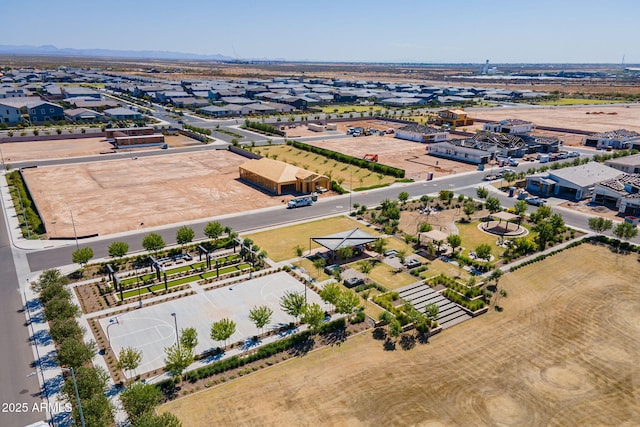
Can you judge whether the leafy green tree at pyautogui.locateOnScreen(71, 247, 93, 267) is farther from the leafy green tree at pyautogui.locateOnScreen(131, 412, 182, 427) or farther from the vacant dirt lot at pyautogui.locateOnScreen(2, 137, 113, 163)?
the vacant dirt lot at pyautogui.locateOnScreen(2, 137, 113, 163)

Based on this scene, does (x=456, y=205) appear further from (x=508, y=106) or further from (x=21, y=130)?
(x=508, y=106)

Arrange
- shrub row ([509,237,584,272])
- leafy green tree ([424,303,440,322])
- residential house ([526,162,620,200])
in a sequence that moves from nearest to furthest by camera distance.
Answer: leafy green tree ([424,303,440,322]) < shrub row ([509,237,584,272]) < residential house ([526,162,620,200])

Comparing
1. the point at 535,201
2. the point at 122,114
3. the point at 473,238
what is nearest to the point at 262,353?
the point at 473,238

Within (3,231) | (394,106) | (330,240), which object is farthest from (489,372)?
(394,106)

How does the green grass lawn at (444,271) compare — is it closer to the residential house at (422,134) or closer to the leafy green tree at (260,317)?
the leafy green tree at (260,317)

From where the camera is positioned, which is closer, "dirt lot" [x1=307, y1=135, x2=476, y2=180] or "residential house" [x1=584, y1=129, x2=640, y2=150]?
"dirt lot" [x1=307, y1=135, x2=476, y2=180]

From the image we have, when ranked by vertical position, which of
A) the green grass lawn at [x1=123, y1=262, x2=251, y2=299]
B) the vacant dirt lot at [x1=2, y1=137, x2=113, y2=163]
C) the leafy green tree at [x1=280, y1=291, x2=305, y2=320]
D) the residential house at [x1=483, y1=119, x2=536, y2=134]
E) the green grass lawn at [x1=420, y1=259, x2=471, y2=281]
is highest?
the residential house at [x1=483, y1=119, x2=536, y2=134]

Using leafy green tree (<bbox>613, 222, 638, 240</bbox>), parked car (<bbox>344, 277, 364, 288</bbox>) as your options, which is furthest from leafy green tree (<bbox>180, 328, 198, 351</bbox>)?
leafy green tree (<bbox>613, 222, 638, 240</bbox>)

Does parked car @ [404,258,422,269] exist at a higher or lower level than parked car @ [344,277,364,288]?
higher
